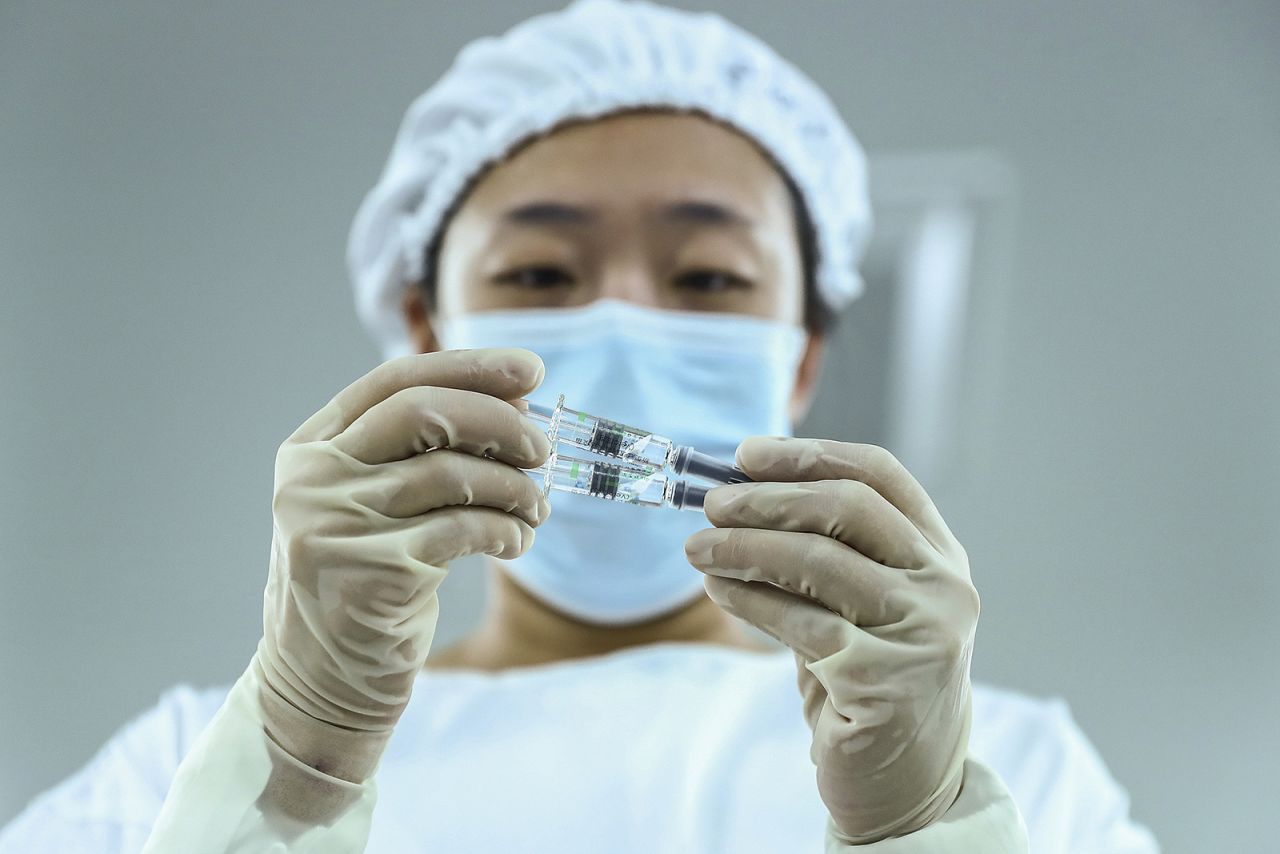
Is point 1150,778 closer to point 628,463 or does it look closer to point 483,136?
point 628,463

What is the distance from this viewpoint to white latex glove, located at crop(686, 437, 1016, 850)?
649mm

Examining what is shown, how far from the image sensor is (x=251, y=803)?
0.67m

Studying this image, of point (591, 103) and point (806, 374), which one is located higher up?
point (591, 103)

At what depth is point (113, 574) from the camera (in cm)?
143

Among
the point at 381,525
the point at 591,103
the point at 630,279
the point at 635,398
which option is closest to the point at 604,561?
the point at 635,398

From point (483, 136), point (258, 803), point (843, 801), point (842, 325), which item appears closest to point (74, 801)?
point (258, 803)

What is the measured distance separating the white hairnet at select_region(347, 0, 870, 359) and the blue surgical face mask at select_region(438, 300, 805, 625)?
0.23 m

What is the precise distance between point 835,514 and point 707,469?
0.32ft

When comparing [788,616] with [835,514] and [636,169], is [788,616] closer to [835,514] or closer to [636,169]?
[835,514]

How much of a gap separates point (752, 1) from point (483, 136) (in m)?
0.60

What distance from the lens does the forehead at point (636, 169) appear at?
106 cm

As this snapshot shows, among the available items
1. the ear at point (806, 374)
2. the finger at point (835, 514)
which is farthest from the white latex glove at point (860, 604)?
the ear at point (806, 374)

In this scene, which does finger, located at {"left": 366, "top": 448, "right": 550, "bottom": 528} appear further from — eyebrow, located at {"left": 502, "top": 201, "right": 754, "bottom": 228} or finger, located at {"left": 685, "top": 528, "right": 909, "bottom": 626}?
eyebrow, located at {"left": 502, "top": 201, "right": 754, "bottom": 228}

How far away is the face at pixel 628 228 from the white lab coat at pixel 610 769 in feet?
1.32
